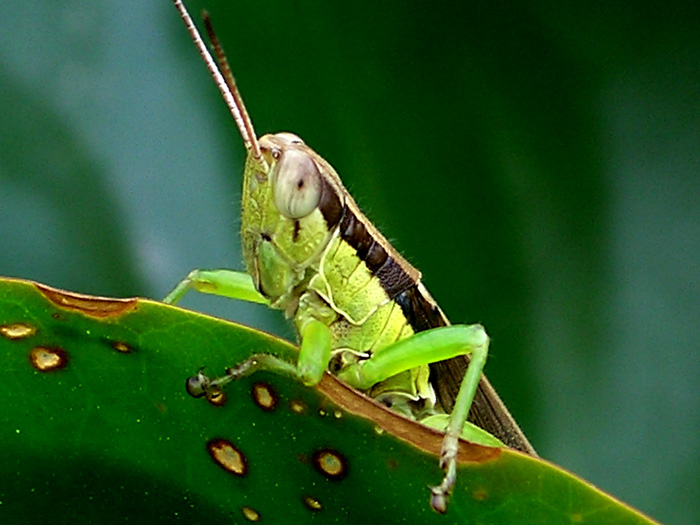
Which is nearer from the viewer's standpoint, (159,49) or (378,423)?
(378,423)

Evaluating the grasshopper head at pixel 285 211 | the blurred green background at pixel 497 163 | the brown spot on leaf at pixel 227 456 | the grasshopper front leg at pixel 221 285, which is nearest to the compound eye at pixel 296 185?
the grasshopper head at pixel 285 211

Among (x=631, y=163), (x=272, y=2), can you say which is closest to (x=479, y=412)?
(x=631, y=163)

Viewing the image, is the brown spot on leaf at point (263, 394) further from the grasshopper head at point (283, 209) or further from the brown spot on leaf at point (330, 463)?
the grasshopper head at point (283, 209)

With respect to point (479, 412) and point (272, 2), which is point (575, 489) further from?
point (272, 2)

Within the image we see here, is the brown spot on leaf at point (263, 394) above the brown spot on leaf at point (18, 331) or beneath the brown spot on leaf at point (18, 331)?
above

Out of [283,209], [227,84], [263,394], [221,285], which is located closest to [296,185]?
[283,209]

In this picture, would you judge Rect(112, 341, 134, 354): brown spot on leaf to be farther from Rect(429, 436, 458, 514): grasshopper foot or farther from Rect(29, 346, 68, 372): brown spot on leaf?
Rect(429, 436, 458, 514): grasshopper foot

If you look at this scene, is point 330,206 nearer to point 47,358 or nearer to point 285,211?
point 285,211
